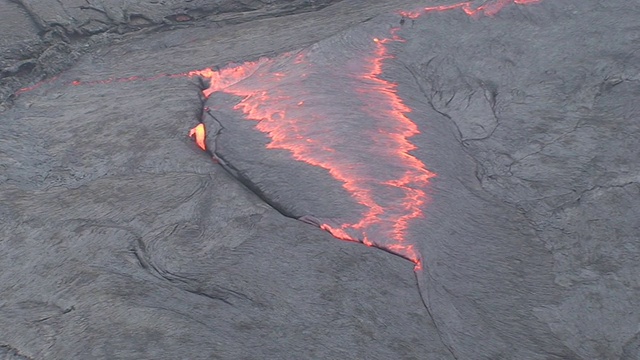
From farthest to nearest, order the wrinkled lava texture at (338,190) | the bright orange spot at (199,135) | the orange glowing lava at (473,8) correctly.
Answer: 1. the orange glowing lava at (473,8)
2. the bright orange spot at (199,135)
3. the wrinkled lava texture at (338,190)

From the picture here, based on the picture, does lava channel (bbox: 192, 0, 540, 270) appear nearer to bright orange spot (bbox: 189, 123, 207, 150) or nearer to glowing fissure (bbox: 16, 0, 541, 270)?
glowing fissure (bbox: 16, 0, 541, 270)

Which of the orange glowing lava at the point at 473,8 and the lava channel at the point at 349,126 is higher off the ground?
the orange glowing lava at the point at 473,8

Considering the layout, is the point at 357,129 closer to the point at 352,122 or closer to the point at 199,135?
the point at 352,122

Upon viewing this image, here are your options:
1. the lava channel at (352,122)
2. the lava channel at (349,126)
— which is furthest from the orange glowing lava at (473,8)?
the lava channel at (349,126)

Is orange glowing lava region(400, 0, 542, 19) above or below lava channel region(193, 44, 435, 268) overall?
above

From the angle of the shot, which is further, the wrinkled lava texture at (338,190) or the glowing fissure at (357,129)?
the glowing fissure at (357,129)

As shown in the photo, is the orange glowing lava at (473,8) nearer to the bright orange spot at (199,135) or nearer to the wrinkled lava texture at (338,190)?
the wrinkled lava texture at (338,190)

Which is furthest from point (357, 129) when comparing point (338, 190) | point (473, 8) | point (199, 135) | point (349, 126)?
point (473, 8)

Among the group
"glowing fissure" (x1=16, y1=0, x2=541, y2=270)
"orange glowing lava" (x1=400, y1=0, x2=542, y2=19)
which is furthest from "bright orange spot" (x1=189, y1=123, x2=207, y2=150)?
"orange glowing lava" (x1=400, y1=0, x2=542, y2=19)
